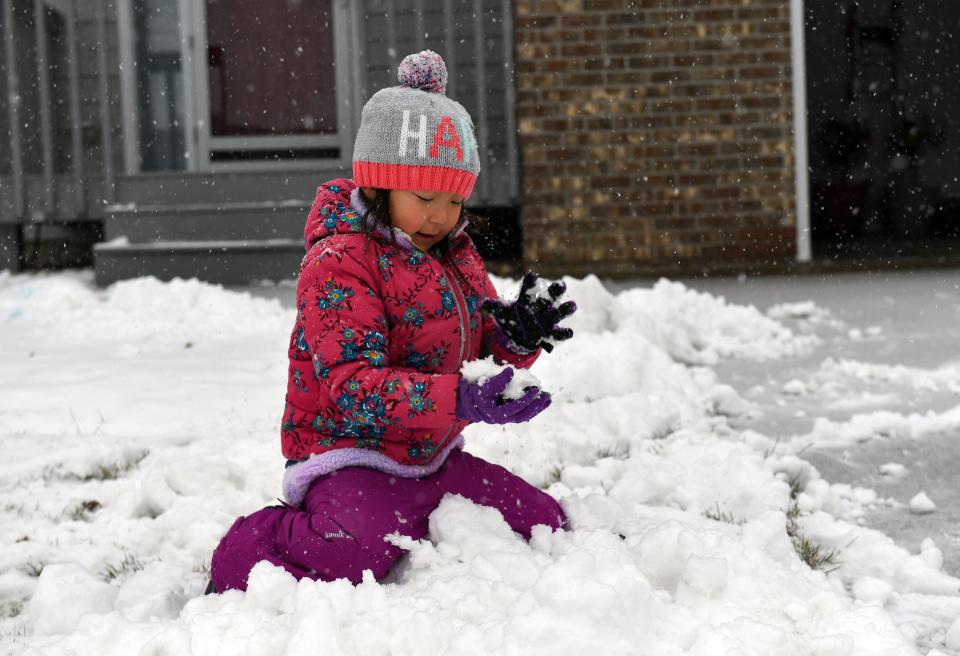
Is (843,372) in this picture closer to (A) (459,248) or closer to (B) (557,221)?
(A) (459,248)

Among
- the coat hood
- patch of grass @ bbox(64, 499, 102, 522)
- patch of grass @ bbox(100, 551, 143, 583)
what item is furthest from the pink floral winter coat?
patch of grass @ bbox(64, 499, 102, 522)

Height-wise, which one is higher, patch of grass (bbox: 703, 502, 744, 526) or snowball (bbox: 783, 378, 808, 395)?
snowball (bbox: 783, 378, 808, 395)

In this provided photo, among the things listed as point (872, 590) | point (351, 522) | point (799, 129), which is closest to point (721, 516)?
point (872, 590)

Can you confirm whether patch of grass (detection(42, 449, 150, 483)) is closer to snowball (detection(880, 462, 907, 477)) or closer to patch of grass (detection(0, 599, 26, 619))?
patch of grass (detection(0, 599, 26, 619))

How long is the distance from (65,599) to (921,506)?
1.98 meters

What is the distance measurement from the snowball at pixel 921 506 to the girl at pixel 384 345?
917 millimetres

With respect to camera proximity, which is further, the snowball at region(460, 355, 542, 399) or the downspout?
the downspout

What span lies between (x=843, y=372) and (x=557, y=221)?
3588 mm

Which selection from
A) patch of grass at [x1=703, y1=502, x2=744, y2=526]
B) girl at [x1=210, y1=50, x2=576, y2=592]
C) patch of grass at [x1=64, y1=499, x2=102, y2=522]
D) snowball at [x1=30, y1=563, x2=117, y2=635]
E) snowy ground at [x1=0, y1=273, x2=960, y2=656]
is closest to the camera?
snowy ground at [x1=0, y1=273, x2=960, y2=656]

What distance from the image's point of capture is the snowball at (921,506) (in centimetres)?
255

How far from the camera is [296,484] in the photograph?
2.27 meters

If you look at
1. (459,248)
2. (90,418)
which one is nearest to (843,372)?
(459,248)

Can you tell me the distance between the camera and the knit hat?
7.13 feet

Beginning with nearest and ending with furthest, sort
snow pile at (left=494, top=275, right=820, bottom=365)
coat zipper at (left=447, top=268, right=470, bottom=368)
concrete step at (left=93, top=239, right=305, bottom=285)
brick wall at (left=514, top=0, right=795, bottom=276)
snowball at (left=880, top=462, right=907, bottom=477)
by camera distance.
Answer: coat zipper at (left=447, top=268, right=470, bottom=368) < snowball at (left=880, top=462, right=907, bottom=477) < snow pile at (left=494, top=275, right=820, bottom=365) < brick wall at (left=514, top=0, right=795, bottom=276) < concrete step at (left=93, top=239, right=305, bottom=285)
